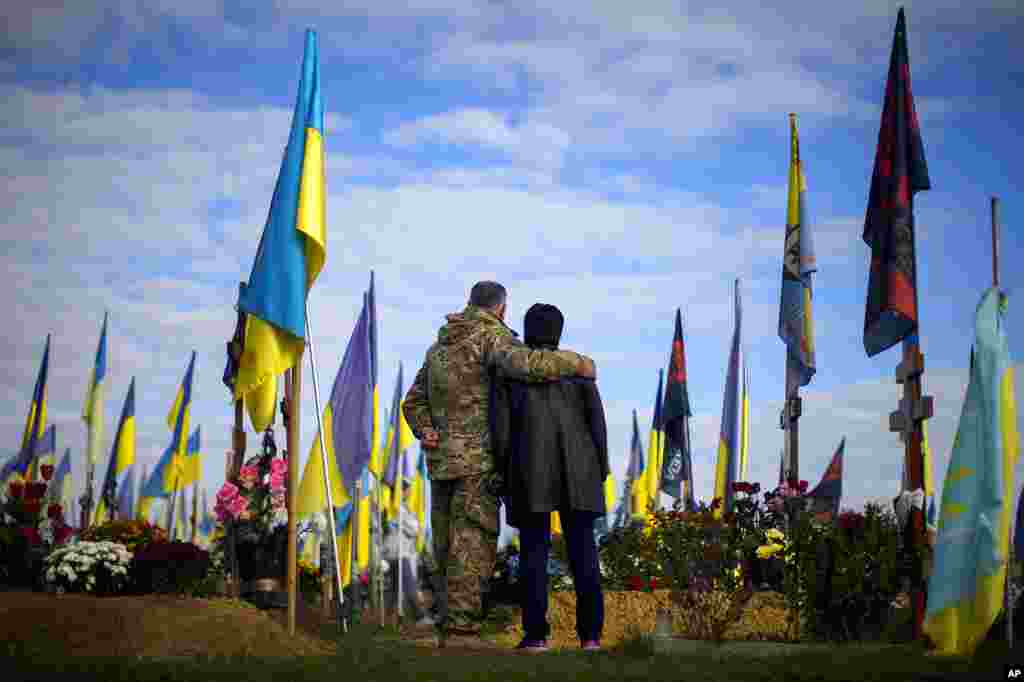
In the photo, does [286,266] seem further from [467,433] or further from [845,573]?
[845,573]

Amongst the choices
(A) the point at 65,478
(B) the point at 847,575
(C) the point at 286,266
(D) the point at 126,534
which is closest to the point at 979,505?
(B) the point at 847,575

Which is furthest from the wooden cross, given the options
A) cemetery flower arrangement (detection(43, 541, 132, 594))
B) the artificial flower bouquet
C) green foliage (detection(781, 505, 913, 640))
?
the artificial flower bouquet

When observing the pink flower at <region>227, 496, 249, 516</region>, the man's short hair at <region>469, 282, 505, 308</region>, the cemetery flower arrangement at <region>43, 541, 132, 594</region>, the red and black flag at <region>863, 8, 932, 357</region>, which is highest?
the red and black flag at <region>863, 8, 932, 357</region>

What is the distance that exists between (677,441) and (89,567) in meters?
12.4

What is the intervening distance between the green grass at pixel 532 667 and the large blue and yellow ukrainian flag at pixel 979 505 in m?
0.23

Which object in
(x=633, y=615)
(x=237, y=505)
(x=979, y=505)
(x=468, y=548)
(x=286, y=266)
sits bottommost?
(x=633, y=615)

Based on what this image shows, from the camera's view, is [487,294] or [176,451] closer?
[487,294]

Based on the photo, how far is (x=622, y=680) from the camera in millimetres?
6738

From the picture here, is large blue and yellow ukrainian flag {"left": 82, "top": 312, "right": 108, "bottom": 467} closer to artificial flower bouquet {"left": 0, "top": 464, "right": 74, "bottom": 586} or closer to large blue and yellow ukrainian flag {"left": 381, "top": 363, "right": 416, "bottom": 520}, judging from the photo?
large blue and yellow ukrainian flag {"left": 381, "top": 363, "right": 416, "bottom": 520}

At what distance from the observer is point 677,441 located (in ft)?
76.0

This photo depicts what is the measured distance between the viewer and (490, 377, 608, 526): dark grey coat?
366 inches

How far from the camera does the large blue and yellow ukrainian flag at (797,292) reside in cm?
1789

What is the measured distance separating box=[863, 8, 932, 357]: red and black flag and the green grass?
3466 mm

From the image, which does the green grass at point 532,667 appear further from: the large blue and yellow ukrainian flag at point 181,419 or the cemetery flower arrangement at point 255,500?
the large blue and yellow ukrainian flag at point 181,419
